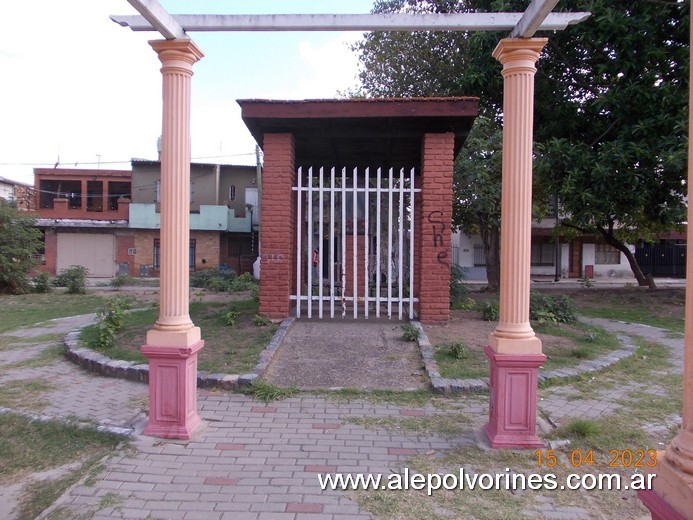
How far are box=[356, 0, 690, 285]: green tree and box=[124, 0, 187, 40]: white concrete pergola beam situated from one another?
353 inches

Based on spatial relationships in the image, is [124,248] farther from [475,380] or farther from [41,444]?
[475,380]

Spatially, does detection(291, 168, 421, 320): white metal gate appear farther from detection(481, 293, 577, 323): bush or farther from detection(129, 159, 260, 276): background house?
detection(129, 159, 260, 276): background house

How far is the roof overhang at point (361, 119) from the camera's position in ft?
23.6

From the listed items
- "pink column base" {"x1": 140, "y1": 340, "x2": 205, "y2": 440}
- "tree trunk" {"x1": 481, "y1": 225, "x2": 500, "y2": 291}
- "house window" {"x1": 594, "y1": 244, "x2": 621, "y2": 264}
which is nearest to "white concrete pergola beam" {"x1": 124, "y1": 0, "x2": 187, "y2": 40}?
"pink column base" {"x1": 140, "y1": 340, "x2": 205, "y2": 440}

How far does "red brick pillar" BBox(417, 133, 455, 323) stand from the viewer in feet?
25.3

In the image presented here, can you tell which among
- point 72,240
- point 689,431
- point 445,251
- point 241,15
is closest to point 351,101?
point 445,251

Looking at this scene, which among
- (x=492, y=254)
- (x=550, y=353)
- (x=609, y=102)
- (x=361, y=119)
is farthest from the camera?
(x=492, y=254)

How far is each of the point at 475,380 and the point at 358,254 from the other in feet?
12.8

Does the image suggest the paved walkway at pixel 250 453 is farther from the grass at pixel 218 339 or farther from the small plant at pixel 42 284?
the small plant at pixel 42 284

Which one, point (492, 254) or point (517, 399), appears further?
point (492, 254)

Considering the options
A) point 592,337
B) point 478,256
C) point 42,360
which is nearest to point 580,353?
point 592,337

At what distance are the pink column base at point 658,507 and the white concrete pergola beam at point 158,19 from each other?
161 inches
